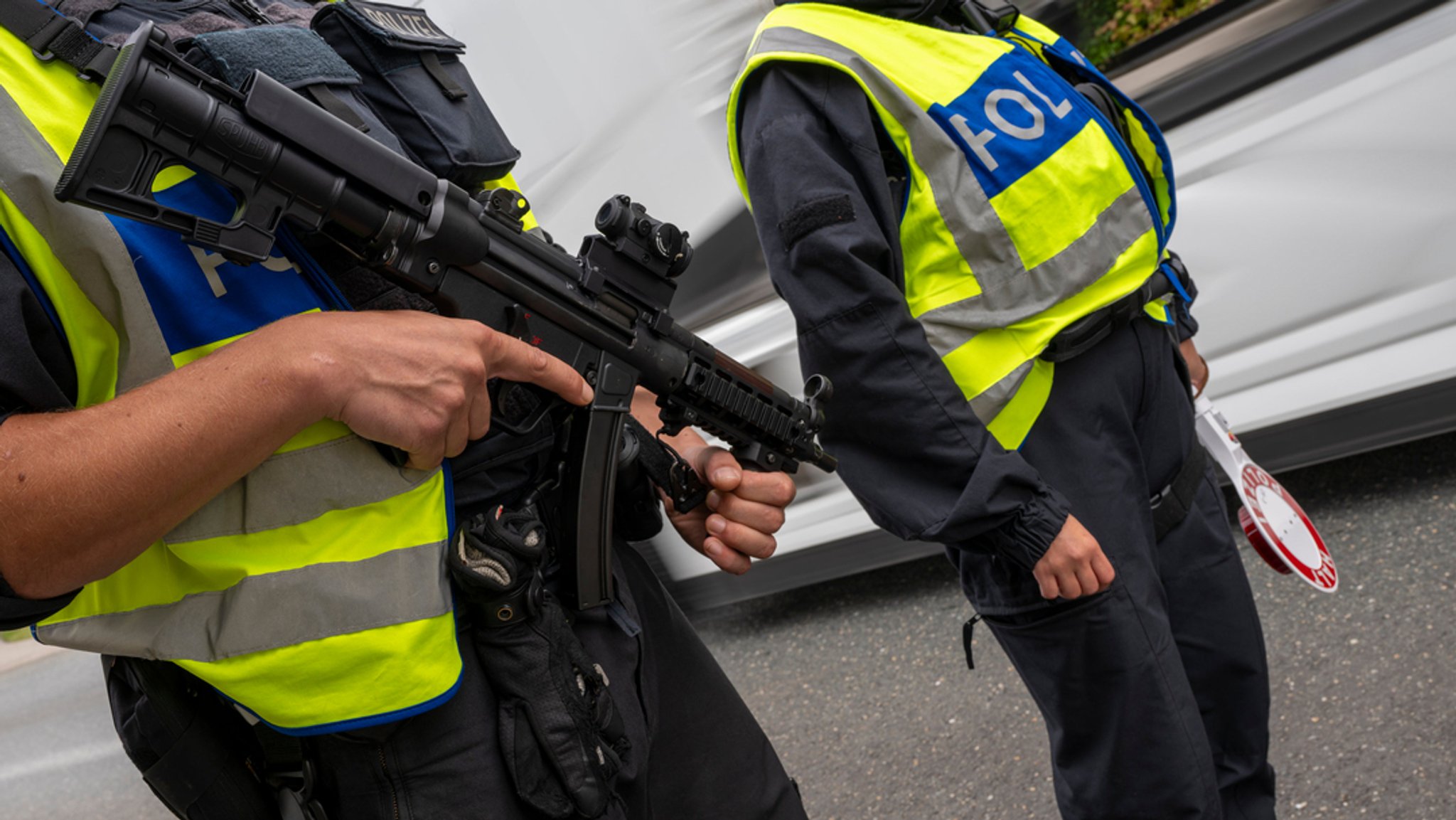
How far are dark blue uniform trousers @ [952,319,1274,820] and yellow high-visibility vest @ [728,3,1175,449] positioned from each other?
0.11 metres

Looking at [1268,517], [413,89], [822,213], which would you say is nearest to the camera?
[413,89]

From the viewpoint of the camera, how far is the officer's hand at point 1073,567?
1.63m

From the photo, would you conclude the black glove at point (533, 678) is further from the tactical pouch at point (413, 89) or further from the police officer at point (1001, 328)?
the police officer at point (1001, 328)

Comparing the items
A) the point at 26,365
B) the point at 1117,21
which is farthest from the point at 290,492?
the point at 1117,21

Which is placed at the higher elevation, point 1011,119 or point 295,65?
point 295,65

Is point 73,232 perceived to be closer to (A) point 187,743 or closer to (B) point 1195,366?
(A) point 187,743

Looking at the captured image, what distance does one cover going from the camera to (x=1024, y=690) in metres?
2.95

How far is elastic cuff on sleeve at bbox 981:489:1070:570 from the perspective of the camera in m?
1.64

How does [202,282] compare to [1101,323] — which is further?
[1101,323]

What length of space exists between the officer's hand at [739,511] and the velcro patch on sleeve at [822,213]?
1.34 ft

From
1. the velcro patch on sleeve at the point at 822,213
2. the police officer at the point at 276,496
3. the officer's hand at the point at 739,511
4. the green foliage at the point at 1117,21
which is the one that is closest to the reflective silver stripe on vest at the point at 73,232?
the police officer at the point at 276,496

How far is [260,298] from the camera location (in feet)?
3.45

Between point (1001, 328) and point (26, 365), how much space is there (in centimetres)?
129

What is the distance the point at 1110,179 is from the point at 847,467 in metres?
0.62
